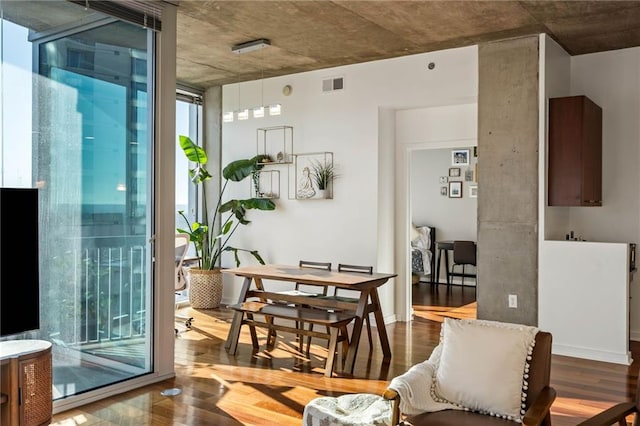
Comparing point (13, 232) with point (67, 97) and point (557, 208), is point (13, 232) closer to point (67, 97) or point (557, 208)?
point (67, 97)

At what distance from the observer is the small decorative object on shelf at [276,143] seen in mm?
7133

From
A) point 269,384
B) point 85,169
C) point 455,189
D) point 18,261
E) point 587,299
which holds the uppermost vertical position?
point 455,189

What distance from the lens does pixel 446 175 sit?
964 cm

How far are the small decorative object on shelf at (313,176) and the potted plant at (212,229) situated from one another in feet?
1.38

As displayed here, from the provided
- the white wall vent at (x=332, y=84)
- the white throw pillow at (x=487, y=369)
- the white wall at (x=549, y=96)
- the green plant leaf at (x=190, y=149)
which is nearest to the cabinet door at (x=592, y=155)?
the white wall at (x=549, y=96)

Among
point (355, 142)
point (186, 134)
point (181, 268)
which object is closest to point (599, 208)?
point (355, 142)

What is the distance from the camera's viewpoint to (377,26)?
5.07 meters

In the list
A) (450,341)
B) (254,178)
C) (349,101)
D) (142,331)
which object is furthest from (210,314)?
(450,341)

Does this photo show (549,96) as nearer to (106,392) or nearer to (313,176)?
(313,176)

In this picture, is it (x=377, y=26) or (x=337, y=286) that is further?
(x=377, y=26)

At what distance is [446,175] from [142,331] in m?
6.68

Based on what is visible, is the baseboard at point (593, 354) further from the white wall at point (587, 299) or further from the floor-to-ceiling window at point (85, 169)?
the floor-to-ceiling window at point (85, 169)

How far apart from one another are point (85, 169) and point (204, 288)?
365 cm

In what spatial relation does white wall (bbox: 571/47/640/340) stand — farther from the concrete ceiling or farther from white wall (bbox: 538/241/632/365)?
white wall (bbox: 538/241/632/365)
